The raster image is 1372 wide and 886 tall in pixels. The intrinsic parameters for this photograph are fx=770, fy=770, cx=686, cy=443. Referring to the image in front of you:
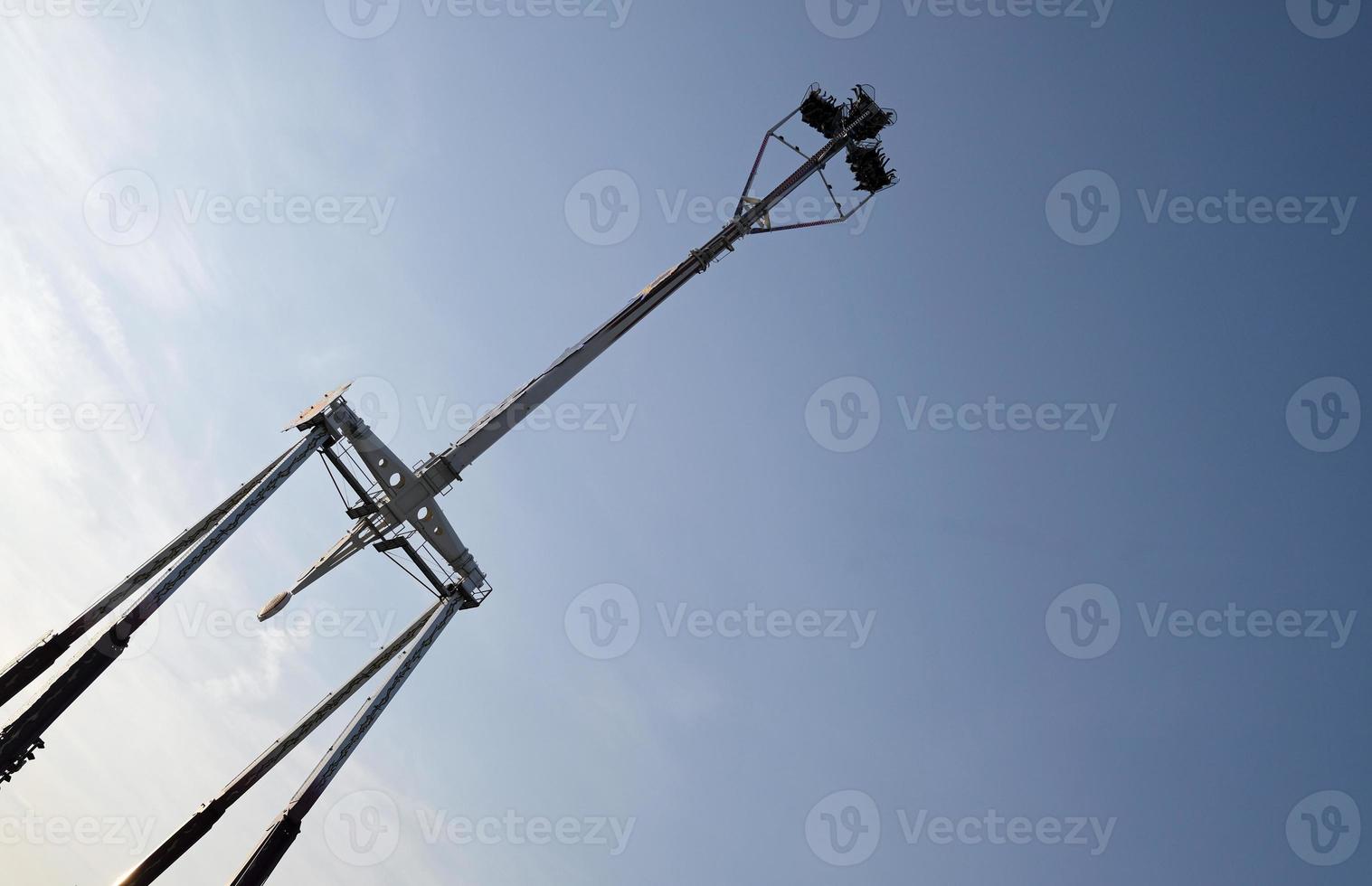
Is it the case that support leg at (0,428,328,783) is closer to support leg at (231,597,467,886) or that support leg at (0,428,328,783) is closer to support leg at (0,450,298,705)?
support leg at (0,450,298,705)

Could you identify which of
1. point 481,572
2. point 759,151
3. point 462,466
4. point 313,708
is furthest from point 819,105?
point 313,708

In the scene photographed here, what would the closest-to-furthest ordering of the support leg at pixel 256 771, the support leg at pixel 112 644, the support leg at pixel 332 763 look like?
the support leg at pixel 112 644
the support leg at pixel 332 763
the support leg at pixel 256 771

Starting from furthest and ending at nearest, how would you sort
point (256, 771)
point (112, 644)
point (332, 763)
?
point (256, 771), point (332, 763), point (112, 644)

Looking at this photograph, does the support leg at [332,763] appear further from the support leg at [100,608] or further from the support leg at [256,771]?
the support leg at [100,608]

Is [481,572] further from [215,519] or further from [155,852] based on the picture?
[155,852]

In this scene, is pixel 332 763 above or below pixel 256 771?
above

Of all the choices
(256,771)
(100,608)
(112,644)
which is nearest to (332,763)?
(256,771)

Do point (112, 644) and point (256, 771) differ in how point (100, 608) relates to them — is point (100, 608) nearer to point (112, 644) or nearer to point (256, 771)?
point (112, 644)

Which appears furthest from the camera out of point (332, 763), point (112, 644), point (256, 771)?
point (256, 771)

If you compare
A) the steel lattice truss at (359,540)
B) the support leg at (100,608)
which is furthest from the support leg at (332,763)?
the support leg at (100,608)

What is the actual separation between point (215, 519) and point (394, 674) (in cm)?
624

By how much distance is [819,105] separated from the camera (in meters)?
27.6

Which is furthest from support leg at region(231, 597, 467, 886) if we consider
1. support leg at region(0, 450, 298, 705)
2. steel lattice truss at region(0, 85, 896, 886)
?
support leg at region(0, 450, 298, 705)

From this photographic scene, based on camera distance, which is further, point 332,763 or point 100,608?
point 332,763
